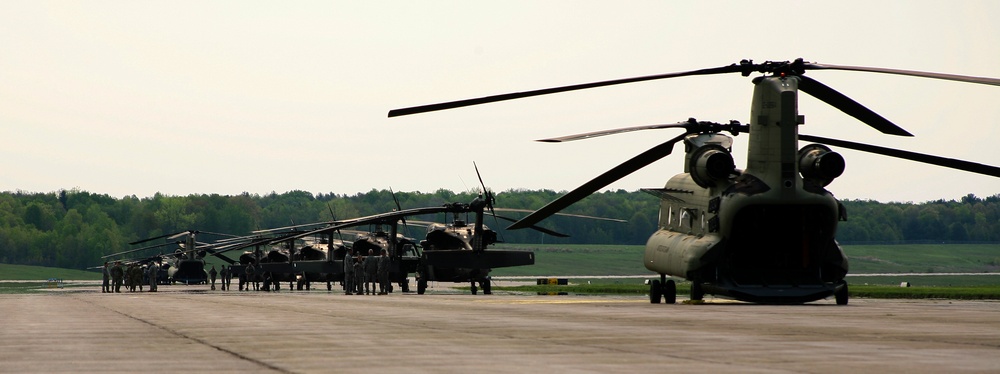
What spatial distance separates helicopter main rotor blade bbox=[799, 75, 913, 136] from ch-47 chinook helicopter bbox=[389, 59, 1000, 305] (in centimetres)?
2

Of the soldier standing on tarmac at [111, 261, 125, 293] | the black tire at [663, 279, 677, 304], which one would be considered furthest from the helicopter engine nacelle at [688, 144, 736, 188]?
the soldier standing on tarmac at [111, 261, 125, 293]

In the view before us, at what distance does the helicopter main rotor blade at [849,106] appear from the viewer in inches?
938

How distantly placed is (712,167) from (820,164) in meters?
2.67

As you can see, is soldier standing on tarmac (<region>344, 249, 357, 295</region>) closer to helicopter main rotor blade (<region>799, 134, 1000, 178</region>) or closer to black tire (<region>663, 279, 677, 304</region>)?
black tire (<region>663, 279, 677, 304</region>)

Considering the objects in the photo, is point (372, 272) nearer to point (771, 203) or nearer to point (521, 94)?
point (771, 203)

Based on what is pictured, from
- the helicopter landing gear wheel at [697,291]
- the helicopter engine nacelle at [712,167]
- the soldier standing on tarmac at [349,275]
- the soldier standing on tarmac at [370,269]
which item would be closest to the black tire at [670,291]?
the helicopter landing gear wheel at [697,291]

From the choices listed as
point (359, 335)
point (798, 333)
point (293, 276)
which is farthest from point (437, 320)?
point (293, 276)

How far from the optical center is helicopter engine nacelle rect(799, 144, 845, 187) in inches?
945

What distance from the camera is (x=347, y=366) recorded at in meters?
9.73

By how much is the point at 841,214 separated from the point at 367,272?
872 inches

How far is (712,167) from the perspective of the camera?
25953 mm

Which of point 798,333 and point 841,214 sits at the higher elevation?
point 841,214

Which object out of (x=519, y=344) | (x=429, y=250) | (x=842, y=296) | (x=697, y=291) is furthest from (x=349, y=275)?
(x=519, y=344)

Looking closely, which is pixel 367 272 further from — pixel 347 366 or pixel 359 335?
pixel 347 366
